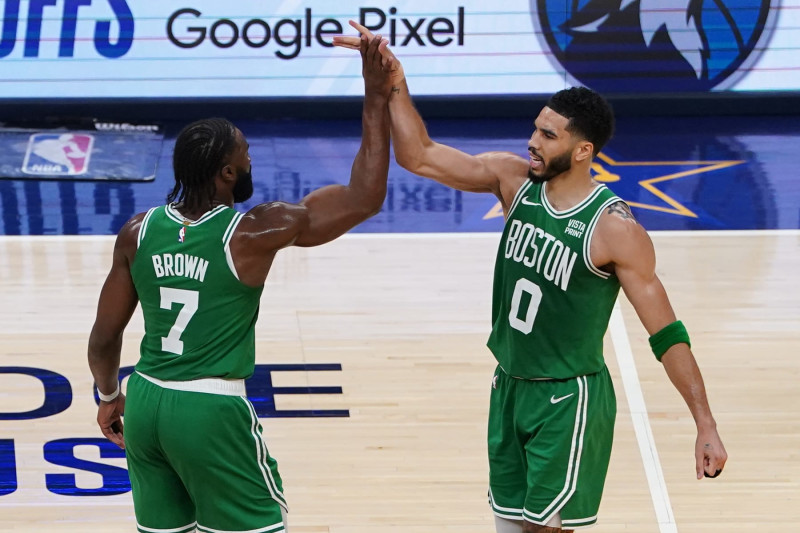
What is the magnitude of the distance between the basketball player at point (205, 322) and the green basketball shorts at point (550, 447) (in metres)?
0.81

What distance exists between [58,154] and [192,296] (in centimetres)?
677

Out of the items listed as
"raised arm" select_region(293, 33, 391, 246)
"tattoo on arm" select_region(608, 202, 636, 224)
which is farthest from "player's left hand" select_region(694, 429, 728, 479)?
"raised arm" select_region(293, 33, 391, 246)

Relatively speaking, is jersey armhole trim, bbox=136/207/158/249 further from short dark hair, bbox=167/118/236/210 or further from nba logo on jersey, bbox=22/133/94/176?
nba logo on jersey, bbox=22/133/94/176

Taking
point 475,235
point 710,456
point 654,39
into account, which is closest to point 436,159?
point 710,456

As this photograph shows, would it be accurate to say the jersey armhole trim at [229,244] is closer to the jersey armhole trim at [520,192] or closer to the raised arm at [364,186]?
the raised arm at [364,186]

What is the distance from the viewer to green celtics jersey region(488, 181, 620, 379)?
385 centimetres

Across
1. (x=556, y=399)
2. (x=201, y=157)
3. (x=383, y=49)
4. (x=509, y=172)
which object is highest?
(x=383, y=49)

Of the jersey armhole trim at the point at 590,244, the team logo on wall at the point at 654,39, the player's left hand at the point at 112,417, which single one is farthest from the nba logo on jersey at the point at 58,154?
the jersey armhole trim at the point at 590,244

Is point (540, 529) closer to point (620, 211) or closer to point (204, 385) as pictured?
point (620, 211)

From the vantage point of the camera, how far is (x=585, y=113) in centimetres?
386

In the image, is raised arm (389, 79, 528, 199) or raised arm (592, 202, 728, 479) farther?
raised arm (389, 79, 528, 199)

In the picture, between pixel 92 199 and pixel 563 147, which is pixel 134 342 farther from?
pixel 563 147

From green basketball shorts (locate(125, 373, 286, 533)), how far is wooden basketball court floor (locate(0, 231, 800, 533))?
49.4 inches

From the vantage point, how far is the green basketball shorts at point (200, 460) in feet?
11.7
